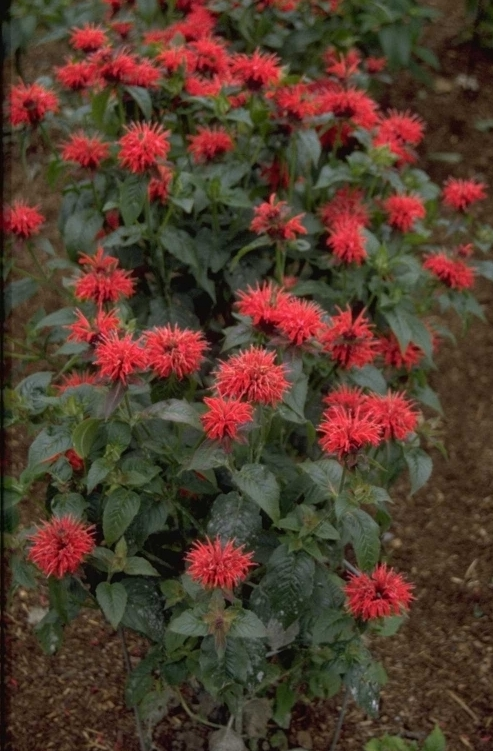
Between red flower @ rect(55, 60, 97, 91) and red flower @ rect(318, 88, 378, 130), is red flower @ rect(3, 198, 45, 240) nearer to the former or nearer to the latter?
red flower @ rect(55, 60, 97, 91)

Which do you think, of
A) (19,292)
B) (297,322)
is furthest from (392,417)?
(19,292)

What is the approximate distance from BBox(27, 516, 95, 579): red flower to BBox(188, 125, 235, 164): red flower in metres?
1.05

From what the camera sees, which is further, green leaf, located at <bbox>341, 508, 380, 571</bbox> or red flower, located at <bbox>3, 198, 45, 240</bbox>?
red flower, located at <bbox>3, 198, 45, 240</bbox>

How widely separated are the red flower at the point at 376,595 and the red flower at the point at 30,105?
130 cm

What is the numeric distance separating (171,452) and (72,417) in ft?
0.63

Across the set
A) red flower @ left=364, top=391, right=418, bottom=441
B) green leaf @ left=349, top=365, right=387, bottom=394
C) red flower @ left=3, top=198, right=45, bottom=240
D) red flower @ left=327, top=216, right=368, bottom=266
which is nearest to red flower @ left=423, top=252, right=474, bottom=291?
red flower @ left=327, top=216, right=368, bottom=266

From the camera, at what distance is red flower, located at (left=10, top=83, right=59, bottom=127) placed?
7.52 ft

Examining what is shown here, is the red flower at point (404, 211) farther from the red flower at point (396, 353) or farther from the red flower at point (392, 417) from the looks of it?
the red flower at point (392, 417)

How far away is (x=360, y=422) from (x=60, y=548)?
555 mm

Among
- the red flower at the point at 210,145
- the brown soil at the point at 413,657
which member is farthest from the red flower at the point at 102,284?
the brown soil at the point at 413,657

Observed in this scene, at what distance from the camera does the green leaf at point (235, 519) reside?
69.1 inches

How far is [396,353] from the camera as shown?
237 centimetres

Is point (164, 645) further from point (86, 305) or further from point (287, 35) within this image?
point (287, 35)

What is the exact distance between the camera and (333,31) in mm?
3340
